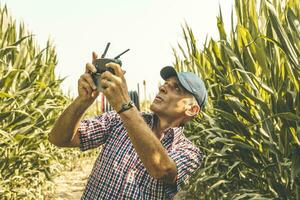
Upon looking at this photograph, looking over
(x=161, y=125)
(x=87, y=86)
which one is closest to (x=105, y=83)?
(x=87, y=86)

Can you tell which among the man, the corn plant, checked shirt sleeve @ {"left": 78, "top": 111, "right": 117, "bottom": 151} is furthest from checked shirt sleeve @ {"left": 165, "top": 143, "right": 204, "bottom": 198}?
the corn plant

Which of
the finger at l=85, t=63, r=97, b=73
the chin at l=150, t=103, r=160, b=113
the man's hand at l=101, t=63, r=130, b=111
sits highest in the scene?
the finger at l=85, t=63, r=97, b=73

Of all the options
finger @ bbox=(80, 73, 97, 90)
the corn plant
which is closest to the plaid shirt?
finger @ bbox=(80, 73, 97, 90)

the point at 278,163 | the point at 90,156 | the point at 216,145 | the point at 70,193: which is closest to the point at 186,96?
the point at 278,163

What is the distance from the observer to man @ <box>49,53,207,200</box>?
1260 millimetres

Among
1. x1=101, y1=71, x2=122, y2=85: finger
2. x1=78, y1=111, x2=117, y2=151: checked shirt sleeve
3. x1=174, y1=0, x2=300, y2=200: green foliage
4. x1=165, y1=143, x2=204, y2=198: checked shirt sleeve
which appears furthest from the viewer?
x1=174, y1=0, x2=300, y2=200: green foliage

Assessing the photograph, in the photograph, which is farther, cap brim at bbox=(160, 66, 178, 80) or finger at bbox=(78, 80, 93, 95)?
cap brim at bbox=(160, 66, 178, 80)

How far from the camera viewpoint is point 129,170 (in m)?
1.45

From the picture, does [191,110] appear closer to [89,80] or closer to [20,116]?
[89,80]

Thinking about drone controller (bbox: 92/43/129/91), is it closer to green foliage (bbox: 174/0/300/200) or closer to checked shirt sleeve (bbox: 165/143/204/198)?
checked shirt sleeve (bbox: 165/143/204/198)

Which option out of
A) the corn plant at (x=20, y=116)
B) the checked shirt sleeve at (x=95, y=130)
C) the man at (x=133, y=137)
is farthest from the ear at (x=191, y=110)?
the corn plant at (x=20, y=116)

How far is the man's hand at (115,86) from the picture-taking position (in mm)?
1234

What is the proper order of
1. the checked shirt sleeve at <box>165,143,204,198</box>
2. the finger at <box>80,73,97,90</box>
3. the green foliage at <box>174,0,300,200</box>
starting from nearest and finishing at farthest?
the finger at <box>80,73,97,90</box> < the checked shirt sleeve at <box>165,143,204,198</box> < the green foliage at <box>174,0,300,200</box>

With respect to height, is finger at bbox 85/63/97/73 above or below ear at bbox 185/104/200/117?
above
